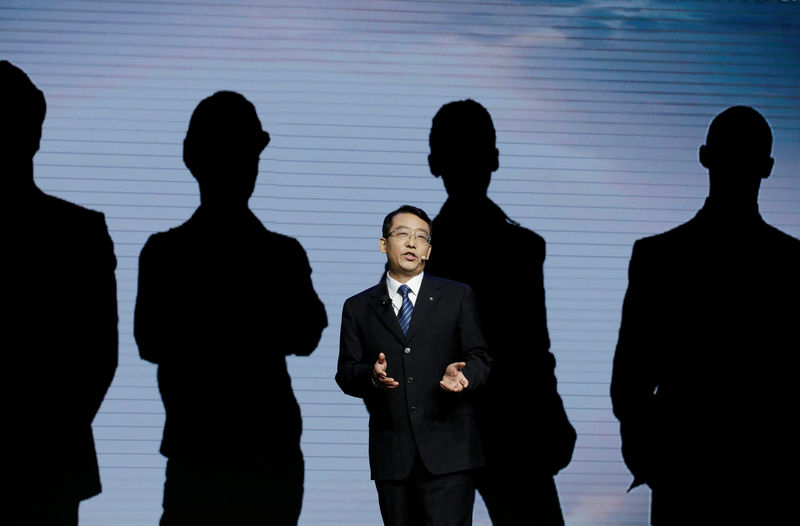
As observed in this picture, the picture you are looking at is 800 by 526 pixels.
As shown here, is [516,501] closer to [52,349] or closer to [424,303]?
[424,303]

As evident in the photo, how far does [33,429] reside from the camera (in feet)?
13.7

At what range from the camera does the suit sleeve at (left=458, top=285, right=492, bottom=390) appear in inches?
117

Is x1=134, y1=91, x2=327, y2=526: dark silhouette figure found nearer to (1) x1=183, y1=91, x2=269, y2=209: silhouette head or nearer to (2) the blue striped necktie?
(1) x1=183, y1=91, x2=269, y2=209: silhouette head

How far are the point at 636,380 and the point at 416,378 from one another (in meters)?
1.50

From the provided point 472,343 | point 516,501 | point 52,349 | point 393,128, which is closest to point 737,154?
point 393,128

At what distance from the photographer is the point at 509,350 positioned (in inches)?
169

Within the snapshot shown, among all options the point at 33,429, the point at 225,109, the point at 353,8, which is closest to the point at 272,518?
the point at 33,429

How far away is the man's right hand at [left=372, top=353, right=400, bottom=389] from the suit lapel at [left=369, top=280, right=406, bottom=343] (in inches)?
9.9

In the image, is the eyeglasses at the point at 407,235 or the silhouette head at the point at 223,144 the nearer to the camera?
the eyeglasses at the point at 407,235

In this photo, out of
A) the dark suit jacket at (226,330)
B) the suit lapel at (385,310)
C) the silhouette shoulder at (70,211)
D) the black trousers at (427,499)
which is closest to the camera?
the black trousers at (427,499)

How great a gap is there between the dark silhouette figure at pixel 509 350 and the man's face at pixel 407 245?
1192 millimetres

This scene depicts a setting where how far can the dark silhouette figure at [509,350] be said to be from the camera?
4273mm

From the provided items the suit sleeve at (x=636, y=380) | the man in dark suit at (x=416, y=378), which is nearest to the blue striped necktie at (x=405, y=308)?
the man in dark suit at (x=416, y=378)

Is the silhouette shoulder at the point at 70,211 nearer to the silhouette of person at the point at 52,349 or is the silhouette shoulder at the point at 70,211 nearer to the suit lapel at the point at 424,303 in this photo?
the silhouette of person at the point at 52,349
